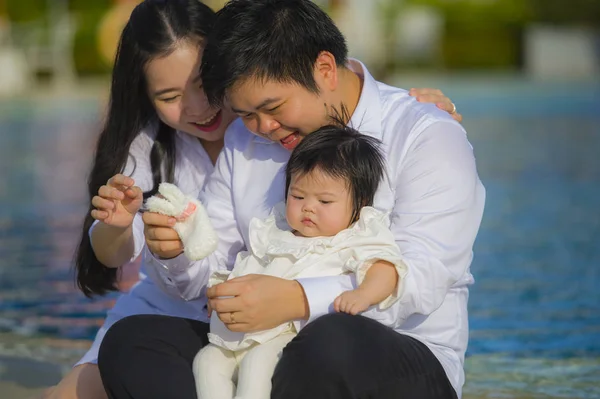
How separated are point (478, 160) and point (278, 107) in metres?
9.22

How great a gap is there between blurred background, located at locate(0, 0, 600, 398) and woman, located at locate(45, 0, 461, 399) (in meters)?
0.65

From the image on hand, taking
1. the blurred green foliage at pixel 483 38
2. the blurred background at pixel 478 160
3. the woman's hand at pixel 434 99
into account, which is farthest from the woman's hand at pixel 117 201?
the blurred green foliage at pixel 483 38

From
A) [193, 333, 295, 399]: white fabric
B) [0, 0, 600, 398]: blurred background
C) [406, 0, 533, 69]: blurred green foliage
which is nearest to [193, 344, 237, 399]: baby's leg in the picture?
[193, 333, 295, 399]: white fabric

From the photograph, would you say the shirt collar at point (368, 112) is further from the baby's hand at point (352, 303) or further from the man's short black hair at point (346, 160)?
the baby's hand at point (352, 303)

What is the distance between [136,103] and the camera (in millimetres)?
3754

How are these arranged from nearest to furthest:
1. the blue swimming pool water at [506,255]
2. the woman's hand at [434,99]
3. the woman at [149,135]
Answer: the woman's hand at [434,99], the woman at [149,135], the blue swimming pool water at [506,255]

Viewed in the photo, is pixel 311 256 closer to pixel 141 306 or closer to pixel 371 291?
pixel 371 291

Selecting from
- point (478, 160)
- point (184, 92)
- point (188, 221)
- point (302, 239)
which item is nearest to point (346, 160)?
point (302, 239)

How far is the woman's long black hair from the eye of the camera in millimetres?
3592

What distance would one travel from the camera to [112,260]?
11.2 feet

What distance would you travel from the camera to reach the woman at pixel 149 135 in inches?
136

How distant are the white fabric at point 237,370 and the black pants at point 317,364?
0.04 meters

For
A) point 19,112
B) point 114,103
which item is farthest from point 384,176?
point 19,112

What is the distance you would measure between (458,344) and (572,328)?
262cm
